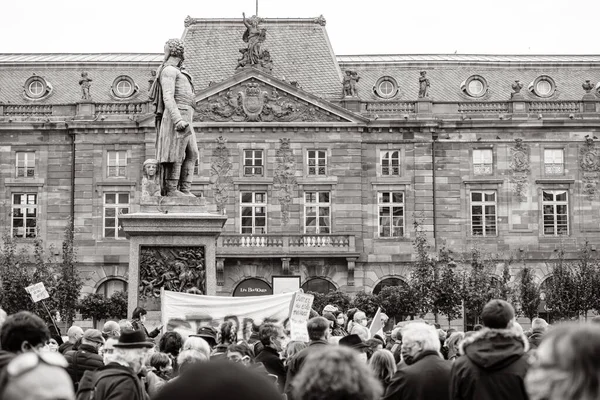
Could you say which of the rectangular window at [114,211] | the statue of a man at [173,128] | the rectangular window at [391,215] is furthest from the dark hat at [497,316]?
the rectangular window at [114,211]

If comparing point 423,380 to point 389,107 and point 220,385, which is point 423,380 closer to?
point 220,385

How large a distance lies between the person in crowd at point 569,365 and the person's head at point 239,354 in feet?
19.8

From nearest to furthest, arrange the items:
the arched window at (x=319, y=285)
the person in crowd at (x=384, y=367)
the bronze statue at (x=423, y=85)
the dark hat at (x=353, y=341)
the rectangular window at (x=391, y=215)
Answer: the person in crowd at (x=384, y=367), the dark hat at (x=353, y=341), the arched window at (x=319, y=285), the rectangular window at (x=391, y=215), the bronze statue at (x=423, y=85)

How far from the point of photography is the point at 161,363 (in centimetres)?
1048

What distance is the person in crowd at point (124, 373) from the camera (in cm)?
803

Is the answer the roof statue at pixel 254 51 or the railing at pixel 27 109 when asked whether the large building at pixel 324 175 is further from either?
the roof statue at pixel 254 51

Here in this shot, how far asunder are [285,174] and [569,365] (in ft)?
149

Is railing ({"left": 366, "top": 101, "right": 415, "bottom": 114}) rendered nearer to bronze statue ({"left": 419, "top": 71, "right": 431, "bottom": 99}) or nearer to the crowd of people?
bronze statue ({"left": 419, "top": 71, "right": 431, "bottom": 99})

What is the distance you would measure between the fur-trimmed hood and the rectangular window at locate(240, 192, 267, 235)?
41.1 meters

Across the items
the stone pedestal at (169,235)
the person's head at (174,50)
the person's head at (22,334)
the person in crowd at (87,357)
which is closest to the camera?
the person's head at (22,334)

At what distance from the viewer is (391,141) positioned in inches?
1965

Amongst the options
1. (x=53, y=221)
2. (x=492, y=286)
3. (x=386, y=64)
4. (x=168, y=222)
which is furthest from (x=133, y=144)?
(x=168, y=222)

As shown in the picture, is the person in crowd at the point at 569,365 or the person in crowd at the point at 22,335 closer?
the person in crowd at the point at 569,365

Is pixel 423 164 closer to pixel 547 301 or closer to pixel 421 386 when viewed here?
pixel 547 301
